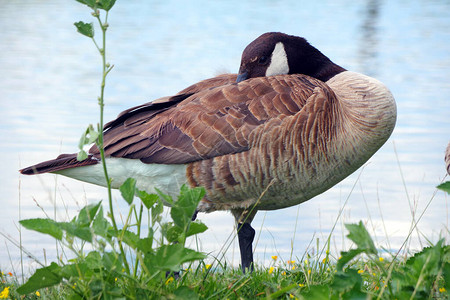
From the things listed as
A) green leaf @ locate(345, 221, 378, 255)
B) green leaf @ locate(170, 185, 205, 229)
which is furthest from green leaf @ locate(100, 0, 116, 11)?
green leaf @ locate(345, 221, 378, 255)

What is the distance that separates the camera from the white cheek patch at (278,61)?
221 inches

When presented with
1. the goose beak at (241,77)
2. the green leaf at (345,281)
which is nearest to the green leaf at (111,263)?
the green leaf at (345,281)

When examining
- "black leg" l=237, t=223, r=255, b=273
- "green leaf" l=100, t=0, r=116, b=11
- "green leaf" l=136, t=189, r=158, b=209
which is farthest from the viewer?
"black leg" l=237, t=223, r=255, b=273

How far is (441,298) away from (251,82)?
2.52m

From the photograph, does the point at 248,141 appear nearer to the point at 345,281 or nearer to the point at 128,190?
the point at 128,190

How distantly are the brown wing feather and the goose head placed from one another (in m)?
0.36

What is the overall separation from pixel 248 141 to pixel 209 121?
0.37m

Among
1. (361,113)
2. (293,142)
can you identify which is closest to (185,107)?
(293,142)

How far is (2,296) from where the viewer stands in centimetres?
338

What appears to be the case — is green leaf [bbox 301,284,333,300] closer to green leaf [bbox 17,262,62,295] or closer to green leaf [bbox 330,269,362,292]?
green leaf [bbox 330,269,362,292]

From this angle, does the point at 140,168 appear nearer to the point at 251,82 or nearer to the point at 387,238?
the point at 251,82

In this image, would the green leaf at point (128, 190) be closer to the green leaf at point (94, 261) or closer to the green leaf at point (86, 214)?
the green leaf at point (86, 214)

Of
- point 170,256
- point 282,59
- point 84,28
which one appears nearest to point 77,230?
point 170,256

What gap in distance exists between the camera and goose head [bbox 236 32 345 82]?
5555 millimetres
